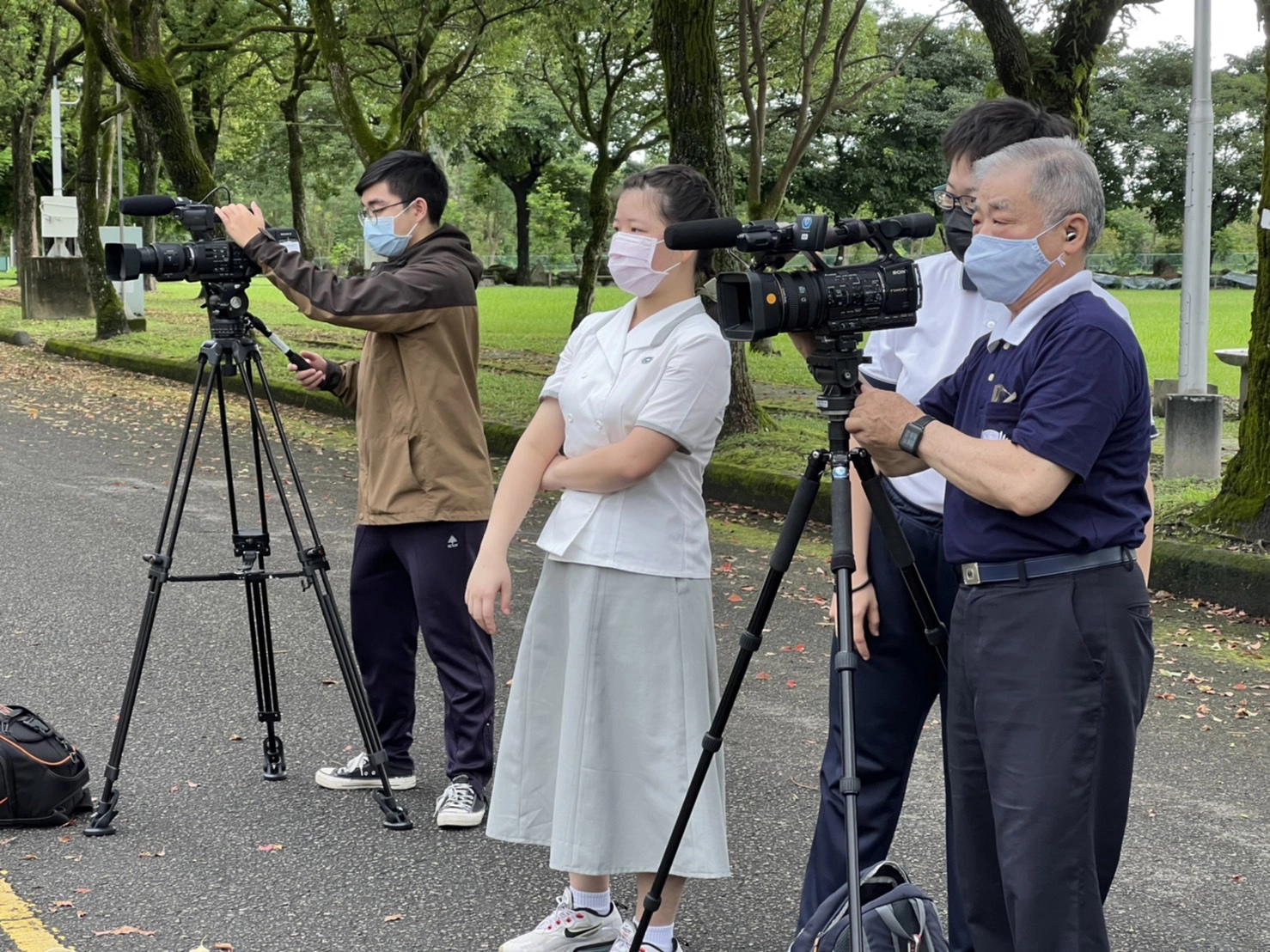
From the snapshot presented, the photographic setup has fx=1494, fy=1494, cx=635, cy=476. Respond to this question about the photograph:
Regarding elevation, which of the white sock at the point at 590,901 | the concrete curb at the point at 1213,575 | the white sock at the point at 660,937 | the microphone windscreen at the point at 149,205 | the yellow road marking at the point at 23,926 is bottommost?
the yellow road marking at the point at 23,926

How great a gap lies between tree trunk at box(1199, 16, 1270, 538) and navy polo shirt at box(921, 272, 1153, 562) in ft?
18.5

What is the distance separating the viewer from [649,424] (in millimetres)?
3445

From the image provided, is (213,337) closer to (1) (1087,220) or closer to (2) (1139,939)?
Answer: (1) (1087,220)

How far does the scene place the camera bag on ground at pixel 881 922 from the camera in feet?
9.71

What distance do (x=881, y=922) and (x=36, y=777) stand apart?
2803mm

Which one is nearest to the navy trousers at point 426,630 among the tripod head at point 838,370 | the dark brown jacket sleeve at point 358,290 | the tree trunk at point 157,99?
the dark brown jacket sleeve at point 358,290

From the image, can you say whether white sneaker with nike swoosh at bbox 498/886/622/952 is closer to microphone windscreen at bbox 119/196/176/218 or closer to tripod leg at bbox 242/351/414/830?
tripod leg at bbox 242/351/414/830

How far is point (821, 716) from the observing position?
5859mm

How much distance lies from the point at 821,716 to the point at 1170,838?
153 cm

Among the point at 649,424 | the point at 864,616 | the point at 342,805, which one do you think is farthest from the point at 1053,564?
the point at 342,805

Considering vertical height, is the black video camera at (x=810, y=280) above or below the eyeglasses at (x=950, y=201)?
below

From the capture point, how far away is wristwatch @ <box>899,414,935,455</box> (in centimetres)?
270

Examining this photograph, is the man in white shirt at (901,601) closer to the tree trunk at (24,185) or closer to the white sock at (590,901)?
the white sock at (590,901)

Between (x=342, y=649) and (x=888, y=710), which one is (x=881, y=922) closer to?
(x=888, y=710)
